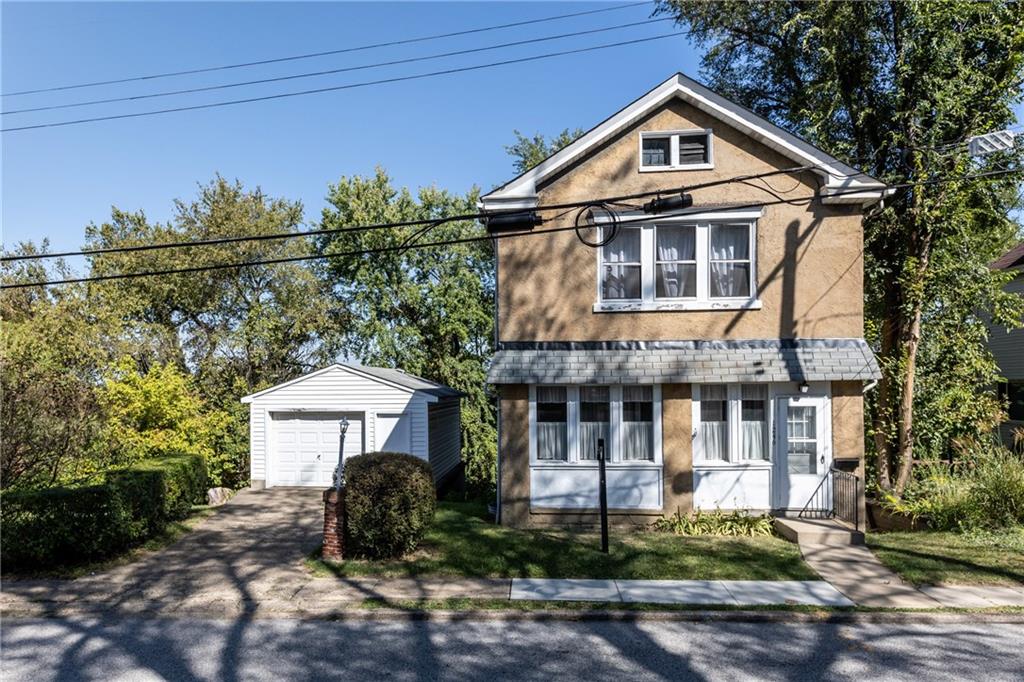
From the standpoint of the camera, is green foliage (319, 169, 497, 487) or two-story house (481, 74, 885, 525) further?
green foliage (319, 169, 497, 487)

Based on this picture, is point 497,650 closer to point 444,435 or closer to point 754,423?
point 754,423

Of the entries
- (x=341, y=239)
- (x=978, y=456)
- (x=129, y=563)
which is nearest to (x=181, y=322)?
(x=341, y=239)

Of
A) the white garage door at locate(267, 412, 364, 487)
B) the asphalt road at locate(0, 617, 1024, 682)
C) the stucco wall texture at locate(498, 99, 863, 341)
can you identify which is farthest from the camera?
the white garage door at locate(267, 412, 364, 487)

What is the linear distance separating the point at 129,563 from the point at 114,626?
8.75 feet

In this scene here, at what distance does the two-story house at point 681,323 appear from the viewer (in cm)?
1247

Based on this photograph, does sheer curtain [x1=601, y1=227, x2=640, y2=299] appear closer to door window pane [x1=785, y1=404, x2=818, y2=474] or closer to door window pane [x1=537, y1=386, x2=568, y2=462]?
door window pane [x1=537, y1=386, x2=568, y2=462]

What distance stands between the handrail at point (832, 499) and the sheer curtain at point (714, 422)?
174 cm

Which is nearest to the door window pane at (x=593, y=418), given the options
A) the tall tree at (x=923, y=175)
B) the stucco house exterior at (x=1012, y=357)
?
the tall tree at (x=923, y=175)

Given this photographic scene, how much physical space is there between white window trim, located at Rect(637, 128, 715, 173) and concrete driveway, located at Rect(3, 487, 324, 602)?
9.21 m

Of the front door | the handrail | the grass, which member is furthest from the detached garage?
the handrail

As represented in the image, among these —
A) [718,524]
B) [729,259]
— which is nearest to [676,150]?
[729,259]

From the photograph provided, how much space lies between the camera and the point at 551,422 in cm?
1288

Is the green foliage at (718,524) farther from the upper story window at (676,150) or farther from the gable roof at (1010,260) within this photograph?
the gable roof at (1010,260)

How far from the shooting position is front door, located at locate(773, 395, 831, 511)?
1245cm
